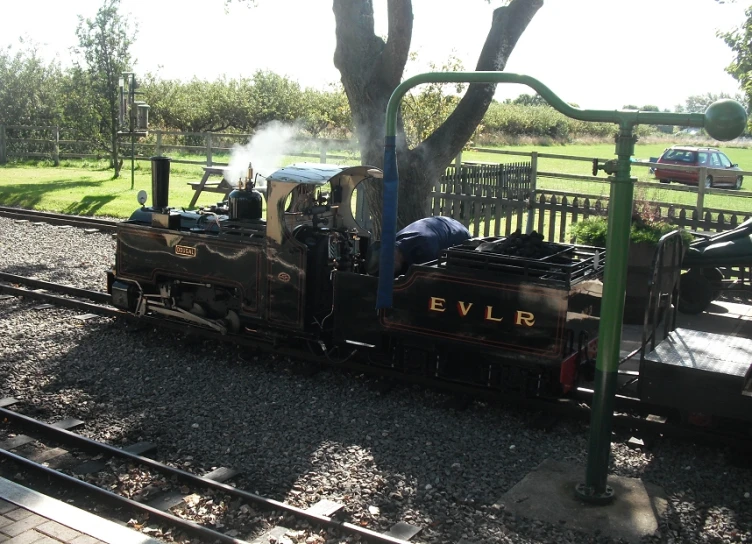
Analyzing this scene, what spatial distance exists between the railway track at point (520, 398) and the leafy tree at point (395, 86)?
173 inches

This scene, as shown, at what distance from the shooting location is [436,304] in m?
6.82

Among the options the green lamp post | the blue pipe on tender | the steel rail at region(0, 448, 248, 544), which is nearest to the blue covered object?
the blue pipe on tender

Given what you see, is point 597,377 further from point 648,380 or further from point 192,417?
point 192,417

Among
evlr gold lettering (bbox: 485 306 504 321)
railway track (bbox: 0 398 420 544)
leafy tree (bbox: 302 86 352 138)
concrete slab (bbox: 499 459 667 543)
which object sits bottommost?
railway track (bbox: 0 398 420 544)

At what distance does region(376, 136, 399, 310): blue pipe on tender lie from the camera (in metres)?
6.24

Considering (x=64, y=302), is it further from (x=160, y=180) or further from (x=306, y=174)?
(x=306, y=174)

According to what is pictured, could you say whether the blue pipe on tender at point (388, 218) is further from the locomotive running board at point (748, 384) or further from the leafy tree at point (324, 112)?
the leafy tree at point (324, 112)

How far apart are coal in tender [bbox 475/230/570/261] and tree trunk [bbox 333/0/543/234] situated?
4869 millimetres

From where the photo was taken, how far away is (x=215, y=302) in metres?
8.38

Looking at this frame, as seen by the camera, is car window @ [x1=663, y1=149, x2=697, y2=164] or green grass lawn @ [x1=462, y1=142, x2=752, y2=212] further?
car window @ [x1=663, y1=149, x2=697, y2=164]

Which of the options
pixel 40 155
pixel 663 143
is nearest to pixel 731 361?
pixel 40 155

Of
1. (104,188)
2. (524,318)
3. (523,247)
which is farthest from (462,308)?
(104,188)

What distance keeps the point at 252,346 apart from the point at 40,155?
2450cm

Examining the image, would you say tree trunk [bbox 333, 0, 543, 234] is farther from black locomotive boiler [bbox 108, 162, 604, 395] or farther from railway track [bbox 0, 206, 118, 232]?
railway track [bbox 0, 206, 118, 232]
